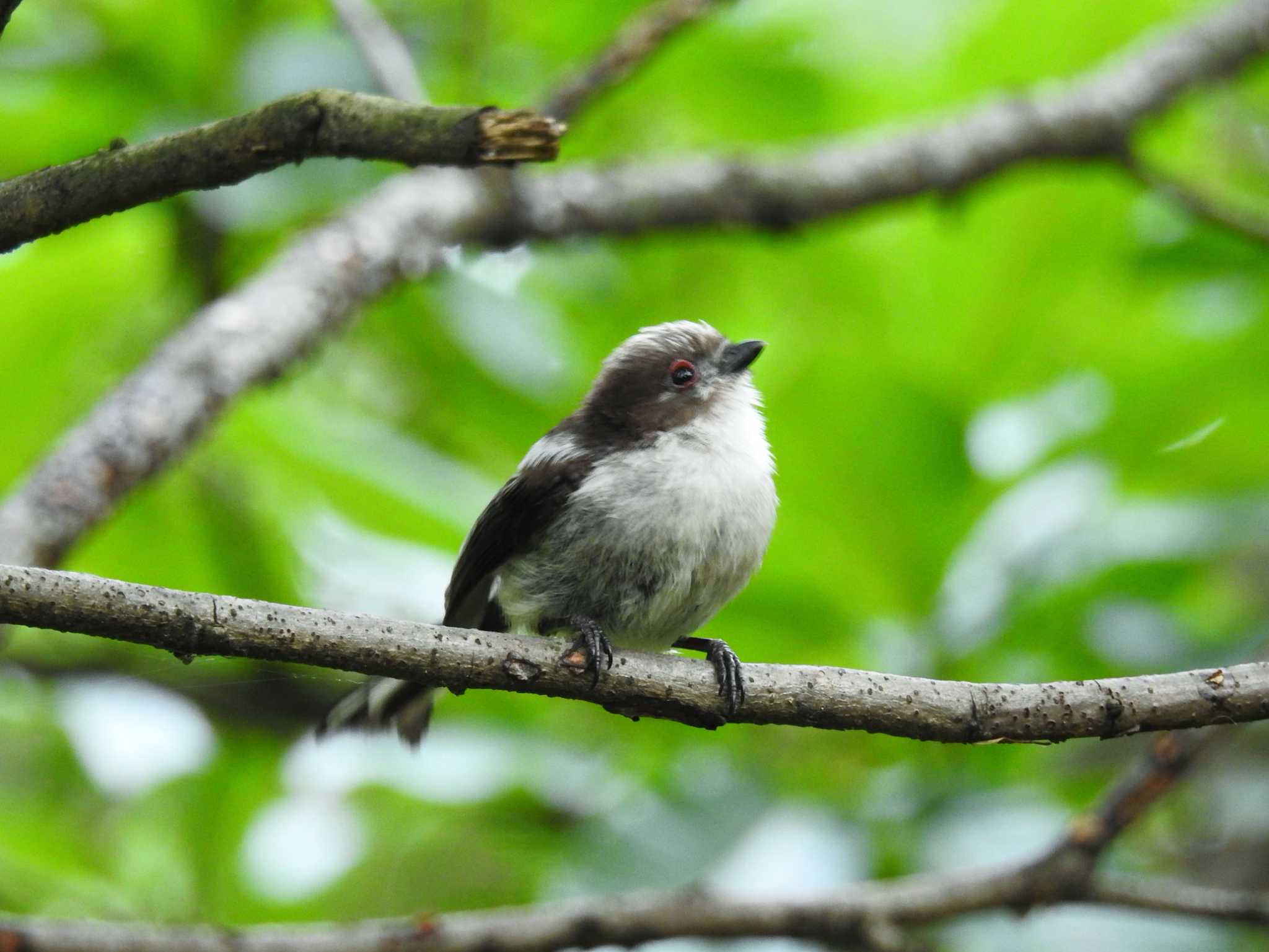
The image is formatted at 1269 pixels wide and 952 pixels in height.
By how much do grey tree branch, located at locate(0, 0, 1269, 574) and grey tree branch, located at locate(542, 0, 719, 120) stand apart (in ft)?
1.50

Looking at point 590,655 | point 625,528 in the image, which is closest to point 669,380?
point 625,528

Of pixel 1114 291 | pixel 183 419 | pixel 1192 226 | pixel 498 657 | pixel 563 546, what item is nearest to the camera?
pixel 498 657

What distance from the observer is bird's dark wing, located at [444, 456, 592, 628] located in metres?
3.04

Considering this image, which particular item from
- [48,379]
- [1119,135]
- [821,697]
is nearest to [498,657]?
[821,697]

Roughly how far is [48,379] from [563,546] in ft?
4.81

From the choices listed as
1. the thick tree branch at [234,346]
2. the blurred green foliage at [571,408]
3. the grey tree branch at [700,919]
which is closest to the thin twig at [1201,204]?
the blurred green foliage at [571,408]

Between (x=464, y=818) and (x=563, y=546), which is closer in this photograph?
(x=563, y=546)

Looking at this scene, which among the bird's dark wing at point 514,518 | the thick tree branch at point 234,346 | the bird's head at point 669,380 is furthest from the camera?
the bird's head at point 669,380

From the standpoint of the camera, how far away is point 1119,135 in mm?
4824

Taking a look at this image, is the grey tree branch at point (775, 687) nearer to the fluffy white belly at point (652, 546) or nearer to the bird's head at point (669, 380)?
the fluffy white belly at point (652, 546)

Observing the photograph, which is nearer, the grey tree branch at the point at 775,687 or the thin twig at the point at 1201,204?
the grey tree branch at the point at 775,687

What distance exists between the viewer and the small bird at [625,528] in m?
2.94

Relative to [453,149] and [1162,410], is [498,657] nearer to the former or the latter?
[453,149]

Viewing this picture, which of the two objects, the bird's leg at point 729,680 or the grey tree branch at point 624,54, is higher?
the grey tree branch at point 624,54
